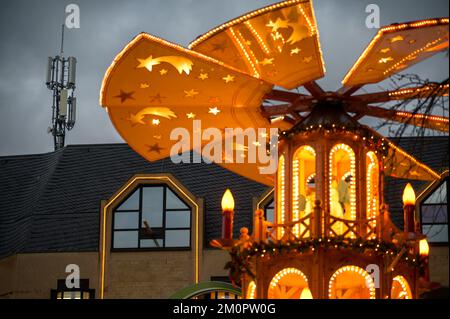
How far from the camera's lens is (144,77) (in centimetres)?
2362

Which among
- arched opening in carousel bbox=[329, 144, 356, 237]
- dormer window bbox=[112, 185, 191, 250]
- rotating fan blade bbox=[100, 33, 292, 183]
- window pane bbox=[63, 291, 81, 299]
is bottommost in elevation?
arched opening in carousel bbox=[329, 144, 356, 237]

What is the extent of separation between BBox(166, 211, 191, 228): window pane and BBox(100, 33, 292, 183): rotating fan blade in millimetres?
14631

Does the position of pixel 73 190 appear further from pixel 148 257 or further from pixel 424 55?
pixel 424 55

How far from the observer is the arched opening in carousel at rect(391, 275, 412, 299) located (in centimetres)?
2300

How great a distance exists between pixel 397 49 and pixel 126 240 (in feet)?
64.4

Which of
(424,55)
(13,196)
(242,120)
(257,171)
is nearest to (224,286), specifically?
(257,171)

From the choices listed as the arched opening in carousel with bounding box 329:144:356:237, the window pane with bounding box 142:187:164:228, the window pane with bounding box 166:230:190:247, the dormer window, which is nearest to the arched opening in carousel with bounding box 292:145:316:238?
the arched opening in carousel with bounding box 329:144:356:237

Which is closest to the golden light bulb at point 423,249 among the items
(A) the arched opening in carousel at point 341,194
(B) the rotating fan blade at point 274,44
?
(A) the arched opening in carousel at point 341,194

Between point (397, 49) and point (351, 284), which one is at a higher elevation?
point (397, 49)

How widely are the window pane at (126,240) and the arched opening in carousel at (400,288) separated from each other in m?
18.0

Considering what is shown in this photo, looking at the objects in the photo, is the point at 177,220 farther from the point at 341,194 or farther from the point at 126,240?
the point at 341,194

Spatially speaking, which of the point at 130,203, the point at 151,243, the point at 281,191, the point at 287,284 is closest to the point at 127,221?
the point at 130,203

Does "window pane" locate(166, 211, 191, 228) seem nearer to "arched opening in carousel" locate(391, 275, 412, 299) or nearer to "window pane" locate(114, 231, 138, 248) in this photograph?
"window pane" locate(114, 231, 138, 248)

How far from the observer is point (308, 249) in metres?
22.2
